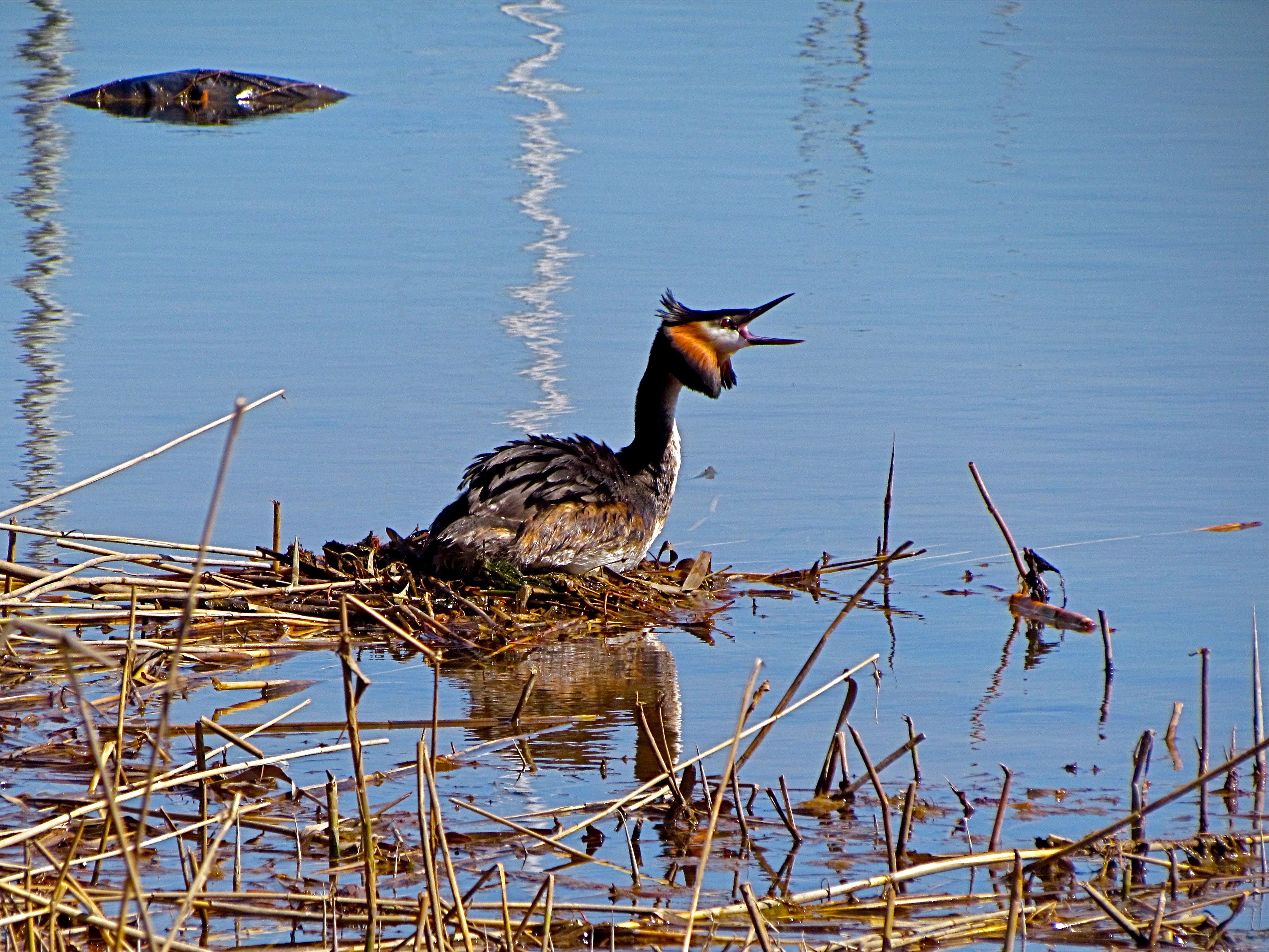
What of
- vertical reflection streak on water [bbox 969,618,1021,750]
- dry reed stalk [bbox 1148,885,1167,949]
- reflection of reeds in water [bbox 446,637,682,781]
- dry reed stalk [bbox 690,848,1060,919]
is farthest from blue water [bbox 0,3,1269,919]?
dry reed stalk [bbox 1148,885,1167,949]

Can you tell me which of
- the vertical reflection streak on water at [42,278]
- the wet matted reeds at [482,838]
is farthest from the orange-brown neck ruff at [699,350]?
the vertical reflection streak on water at [42,278]

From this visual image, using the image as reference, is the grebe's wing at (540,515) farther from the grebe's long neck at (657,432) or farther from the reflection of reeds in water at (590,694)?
the reflection of reeds in water at (590,694)

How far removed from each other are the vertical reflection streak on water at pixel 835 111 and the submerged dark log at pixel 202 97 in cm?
481

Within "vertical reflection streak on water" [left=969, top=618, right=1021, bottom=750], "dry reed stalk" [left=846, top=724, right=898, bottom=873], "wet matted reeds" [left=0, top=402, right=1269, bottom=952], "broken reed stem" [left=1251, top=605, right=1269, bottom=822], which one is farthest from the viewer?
"vertical reflection streak on water" [left=969, top=618, right=1021, bottom=750]

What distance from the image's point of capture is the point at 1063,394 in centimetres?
926

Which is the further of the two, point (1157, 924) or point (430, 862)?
point (1157, 924)

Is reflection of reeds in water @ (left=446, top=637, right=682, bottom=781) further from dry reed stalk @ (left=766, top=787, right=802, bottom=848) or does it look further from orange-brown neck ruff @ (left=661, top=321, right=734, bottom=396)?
orange-brown neck ruff @ (left=661, top=321, right=734, bottom=396)

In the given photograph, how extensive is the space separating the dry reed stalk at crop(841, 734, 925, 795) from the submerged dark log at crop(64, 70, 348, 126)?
14244mm

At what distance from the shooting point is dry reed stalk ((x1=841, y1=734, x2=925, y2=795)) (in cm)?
426

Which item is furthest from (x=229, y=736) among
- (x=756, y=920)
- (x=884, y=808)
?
(x=756, y=920)

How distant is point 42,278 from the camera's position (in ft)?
37.7

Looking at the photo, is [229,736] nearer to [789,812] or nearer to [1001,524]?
[789,812]

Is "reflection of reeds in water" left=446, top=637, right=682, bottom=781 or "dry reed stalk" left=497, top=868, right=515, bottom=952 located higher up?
"dry reed stalk" left=497, top=868, right=515, bottom=952

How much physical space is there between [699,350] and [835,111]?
10.2 meters
